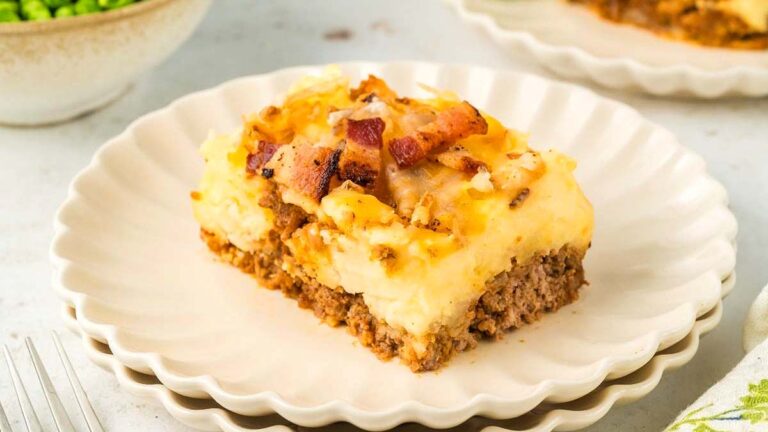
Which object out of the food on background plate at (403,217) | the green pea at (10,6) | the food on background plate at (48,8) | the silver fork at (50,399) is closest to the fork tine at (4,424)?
the silver fork at (50,399)

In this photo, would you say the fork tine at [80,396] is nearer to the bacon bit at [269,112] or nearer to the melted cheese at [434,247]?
the melted cheese at [434,247]

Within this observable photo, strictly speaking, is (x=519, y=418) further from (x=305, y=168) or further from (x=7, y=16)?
(x=7, y=16)

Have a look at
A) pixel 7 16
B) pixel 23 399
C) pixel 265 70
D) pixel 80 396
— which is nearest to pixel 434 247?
pixel 80 396

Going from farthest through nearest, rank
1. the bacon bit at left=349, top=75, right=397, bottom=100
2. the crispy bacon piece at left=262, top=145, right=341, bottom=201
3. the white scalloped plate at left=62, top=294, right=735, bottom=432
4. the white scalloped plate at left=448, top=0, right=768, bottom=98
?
the white scalloped plate at left=448, top=0, right=768, bottom=98, the bacon bit at left=349, top=75, right=397, bottom=100, the crispy bacon piece at left=262, top=145, right=341, bottom=201, the white scalloped plate at left=62, top=294, right=735, bottom=432

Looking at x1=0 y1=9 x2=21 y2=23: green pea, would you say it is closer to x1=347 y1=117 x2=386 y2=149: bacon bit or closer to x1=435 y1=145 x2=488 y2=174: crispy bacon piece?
x1=347 y1=117 x2=386 y2=149: bacon bit

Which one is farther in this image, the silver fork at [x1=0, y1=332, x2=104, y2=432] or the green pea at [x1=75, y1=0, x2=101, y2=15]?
the green pea at [x1=75, y1=0, x2=101, y2=15]

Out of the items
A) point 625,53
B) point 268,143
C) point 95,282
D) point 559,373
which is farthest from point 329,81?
point 625,53

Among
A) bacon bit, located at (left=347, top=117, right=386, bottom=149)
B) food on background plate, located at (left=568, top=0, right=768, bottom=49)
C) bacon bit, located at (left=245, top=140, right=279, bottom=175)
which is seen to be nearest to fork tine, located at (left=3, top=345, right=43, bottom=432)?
bacon bit, located at (left=245, top=140, right=279, bottom=175)
